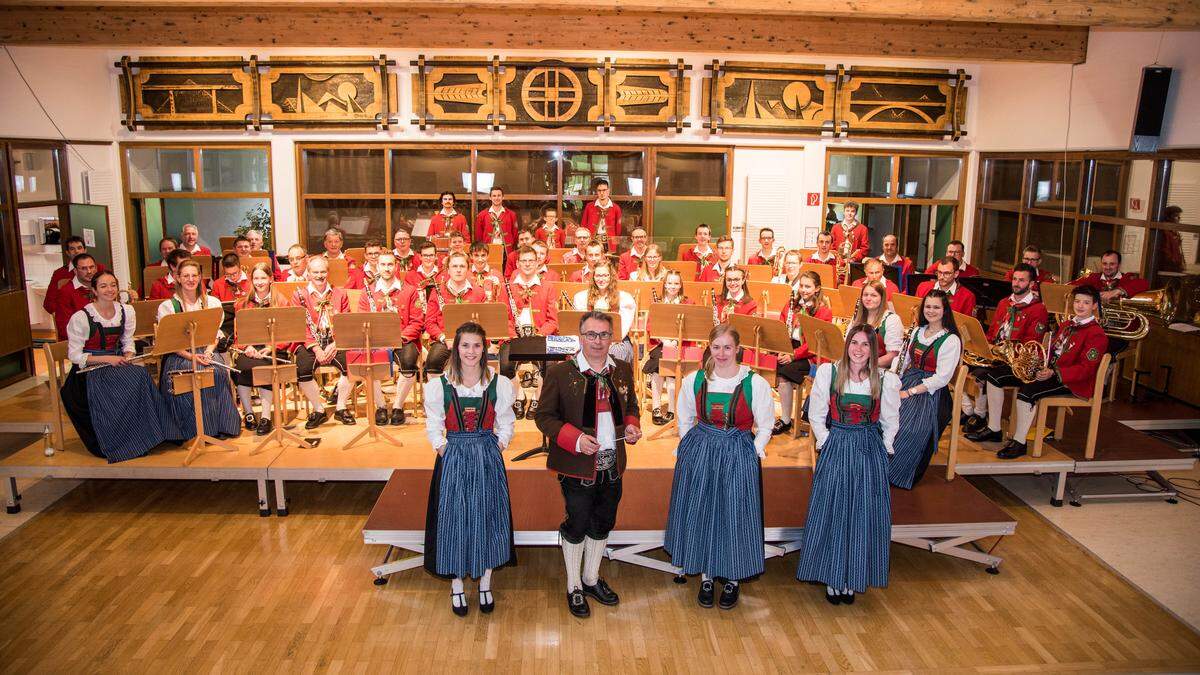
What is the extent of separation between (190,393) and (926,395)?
16.5 ft

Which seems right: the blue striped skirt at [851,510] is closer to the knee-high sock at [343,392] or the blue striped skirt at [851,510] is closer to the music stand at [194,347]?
the knee-high sock at [343,392]

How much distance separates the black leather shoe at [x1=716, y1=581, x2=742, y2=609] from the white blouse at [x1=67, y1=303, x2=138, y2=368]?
430 cm

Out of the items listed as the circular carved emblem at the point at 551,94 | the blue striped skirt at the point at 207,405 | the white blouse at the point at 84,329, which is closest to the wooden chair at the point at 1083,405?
the blue striped skirt at the point at 207,405

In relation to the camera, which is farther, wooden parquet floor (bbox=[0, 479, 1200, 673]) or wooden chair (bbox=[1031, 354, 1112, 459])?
wooden chair (bbox=[1031, 354, 1112, 459])

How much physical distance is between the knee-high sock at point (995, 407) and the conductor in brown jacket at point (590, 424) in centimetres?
328

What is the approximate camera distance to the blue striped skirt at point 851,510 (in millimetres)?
4227

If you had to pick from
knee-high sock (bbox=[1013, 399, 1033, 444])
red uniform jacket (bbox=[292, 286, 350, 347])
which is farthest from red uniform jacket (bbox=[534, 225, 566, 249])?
knee-high sock (bbox=[1013, 399, 1033, 444])

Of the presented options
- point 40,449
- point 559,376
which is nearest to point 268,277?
point 40,449

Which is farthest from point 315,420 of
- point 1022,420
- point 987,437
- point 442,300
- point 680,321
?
point 1022,420

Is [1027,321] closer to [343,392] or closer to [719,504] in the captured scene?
[719,504]

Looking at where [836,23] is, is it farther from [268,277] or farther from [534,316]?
[268,277]

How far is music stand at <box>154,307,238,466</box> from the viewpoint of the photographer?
534cm

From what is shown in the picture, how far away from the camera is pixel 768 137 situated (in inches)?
439

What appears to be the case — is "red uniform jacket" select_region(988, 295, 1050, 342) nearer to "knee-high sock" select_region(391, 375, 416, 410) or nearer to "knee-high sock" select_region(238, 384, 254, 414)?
"knee-high sock" select_region(391, 375, 416, 410)
